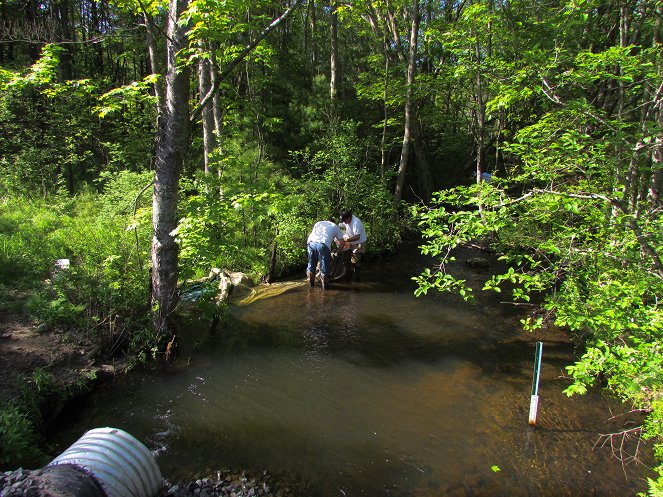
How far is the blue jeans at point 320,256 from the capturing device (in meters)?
9.38

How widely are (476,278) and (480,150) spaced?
16.3 feet

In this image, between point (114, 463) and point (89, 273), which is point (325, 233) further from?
point (114, 463)

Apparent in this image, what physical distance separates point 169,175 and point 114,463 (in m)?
3.60

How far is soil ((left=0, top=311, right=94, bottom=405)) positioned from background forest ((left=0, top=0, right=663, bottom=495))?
221mm

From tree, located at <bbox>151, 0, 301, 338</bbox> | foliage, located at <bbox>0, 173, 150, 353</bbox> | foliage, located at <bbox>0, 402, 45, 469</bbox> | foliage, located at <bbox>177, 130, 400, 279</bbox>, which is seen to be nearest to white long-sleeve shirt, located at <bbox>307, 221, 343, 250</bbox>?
foliage, located at <bbox>177, 130, 400, 279</bbox>

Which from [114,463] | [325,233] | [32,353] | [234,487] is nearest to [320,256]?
[325,233]

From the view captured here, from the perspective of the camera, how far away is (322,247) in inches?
368

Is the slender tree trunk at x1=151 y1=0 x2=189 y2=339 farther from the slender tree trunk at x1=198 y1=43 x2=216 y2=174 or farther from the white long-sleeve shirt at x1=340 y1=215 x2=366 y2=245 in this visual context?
the white long-sleeve shirt at x1=340 y1=215 x2=366 y2=245

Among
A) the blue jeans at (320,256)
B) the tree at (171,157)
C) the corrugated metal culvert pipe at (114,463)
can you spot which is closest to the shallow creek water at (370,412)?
the corrugated metal culvert pipe at (114,463)

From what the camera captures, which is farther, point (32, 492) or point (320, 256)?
point (320, 256)

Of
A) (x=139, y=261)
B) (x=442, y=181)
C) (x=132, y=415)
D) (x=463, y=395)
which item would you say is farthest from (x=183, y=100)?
(x=442, y=181)

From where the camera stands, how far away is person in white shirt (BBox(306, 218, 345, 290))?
369 inches

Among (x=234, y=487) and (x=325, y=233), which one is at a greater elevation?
(x=325, y=233)

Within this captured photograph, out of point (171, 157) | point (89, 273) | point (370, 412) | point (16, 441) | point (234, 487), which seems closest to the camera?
point (16, 441)
